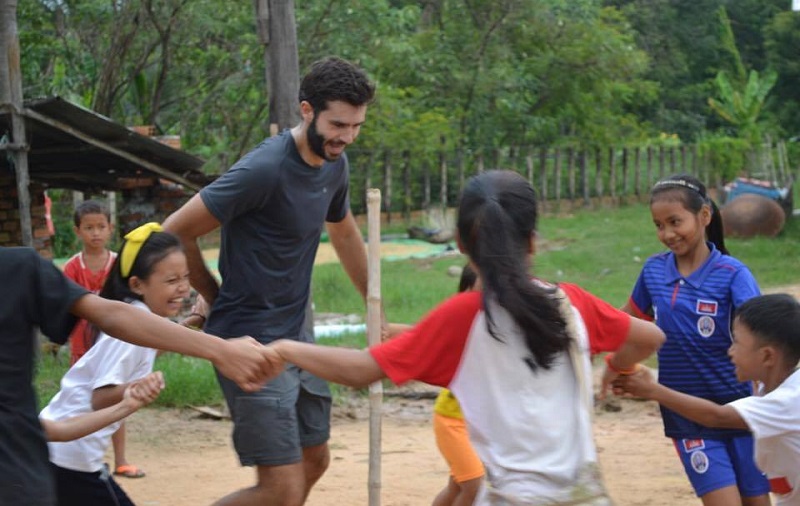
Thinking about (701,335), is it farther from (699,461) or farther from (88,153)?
(88,153)

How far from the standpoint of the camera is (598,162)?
94.3 feet

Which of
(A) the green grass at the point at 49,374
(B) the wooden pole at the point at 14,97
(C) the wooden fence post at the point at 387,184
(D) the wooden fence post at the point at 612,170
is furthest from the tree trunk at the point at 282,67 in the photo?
(D) the wooden fence post at the point at 612,170

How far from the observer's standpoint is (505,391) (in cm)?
297

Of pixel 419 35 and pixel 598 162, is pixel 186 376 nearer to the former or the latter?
pixel 419 35

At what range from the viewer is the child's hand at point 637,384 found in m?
3.41

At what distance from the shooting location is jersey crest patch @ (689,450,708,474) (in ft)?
14.5

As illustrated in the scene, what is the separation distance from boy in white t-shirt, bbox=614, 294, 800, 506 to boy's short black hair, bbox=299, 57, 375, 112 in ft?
5.70

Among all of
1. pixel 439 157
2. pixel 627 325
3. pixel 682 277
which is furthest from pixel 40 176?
pixel 439 157

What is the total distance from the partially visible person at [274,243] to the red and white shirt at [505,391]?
1.64 m

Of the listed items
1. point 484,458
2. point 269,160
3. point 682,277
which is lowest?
point 484,458

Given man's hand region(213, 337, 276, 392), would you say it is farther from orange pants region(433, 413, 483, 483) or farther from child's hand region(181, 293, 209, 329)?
orange pants region(433, 413, 483, 483)

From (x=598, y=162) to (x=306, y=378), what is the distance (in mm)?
24587

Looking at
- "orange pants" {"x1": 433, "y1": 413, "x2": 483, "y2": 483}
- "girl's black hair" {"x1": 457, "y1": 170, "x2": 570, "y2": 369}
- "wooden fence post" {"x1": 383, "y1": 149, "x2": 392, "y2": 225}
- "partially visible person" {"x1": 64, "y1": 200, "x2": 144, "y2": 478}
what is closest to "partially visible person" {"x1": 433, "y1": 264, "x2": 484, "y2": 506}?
"orange pants" {"x1": 433, "y1": 413, "x2": 483, "y2": 483}

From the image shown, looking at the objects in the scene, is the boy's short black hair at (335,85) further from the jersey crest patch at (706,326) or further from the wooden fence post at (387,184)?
the wooden fence post at (387,184)
